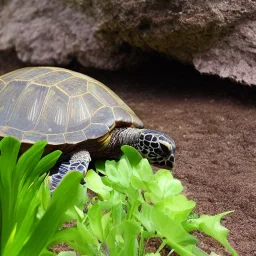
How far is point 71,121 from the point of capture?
187cm

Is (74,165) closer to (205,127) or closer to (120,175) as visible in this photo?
(120,175)

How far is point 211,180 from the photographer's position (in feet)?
5.86

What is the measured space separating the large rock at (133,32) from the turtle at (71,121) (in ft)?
2.67

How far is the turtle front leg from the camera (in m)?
1.74

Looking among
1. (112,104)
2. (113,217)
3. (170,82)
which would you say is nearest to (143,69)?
(170,82)

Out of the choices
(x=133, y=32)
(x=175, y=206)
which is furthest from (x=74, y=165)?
(x=133, y=32)

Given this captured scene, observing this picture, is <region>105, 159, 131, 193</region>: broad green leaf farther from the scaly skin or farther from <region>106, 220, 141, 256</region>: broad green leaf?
the scaly skin

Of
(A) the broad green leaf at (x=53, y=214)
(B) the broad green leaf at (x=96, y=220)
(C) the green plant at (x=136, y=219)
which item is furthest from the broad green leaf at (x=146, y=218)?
(A) the broad green leaf at (x=53, y=214)

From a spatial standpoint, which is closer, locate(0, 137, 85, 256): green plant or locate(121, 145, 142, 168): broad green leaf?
locate(0, 137, 85, 256): green plant

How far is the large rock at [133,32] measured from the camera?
8.27 feet

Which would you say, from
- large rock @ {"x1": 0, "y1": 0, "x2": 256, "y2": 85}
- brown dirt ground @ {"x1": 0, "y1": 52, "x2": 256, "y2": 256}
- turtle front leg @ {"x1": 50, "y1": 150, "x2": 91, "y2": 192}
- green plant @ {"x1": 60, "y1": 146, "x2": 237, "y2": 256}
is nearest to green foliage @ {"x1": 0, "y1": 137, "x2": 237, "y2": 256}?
green plant @ {"x1": 60, "y1": 146, "x2": 237, "y2": 256}

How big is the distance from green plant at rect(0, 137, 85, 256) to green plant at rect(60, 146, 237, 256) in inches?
3.1

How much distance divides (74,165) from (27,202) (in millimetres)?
733

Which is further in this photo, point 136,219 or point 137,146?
point 137,146
